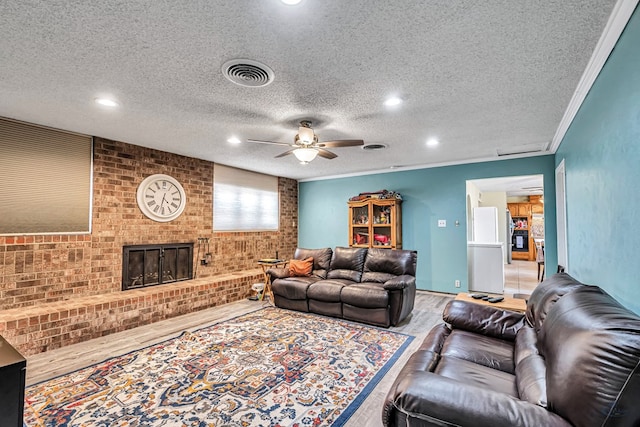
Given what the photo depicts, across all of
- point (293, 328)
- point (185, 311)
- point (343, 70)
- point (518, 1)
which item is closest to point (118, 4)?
point (343, 70)

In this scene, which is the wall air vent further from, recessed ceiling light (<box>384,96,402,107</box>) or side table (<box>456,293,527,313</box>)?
recessed ceiling light (<box>384,96,402,107</box>)

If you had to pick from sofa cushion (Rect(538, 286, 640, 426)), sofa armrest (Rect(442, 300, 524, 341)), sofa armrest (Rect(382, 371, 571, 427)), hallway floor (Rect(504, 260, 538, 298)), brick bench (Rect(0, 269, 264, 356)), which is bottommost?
hallway floor (Rect(504, 260, 538, 298))

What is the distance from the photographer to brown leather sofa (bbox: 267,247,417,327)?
12.6 feet

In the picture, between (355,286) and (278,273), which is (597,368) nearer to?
(355,286)

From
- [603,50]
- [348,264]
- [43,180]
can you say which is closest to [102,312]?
[43,180]

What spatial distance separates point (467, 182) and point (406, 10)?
184 inches

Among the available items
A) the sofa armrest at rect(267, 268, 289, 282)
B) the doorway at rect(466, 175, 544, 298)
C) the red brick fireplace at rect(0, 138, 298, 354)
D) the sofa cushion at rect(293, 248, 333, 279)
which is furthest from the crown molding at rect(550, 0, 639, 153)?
the red brick fireplace at rect(0, 138, 298, 354)

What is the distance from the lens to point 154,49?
2.04 m

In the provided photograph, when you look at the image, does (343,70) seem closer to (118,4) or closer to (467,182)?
(118,4)

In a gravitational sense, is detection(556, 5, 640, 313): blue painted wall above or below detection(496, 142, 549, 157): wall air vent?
below

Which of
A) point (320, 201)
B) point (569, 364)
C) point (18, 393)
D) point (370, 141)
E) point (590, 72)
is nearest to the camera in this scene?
point (569, 364)

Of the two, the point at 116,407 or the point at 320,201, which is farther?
the point at 320,201

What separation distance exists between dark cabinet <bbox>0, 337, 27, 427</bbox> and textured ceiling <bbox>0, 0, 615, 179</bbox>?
1.76 meters

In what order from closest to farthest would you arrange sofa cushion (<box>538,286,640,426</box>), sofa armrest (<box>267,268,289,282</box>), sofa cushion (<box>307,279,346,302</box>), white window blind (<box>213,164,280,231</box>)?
sofa cushion (<box>538,286,640,426</box>), sofa cushion (<box>307,279,346,302</box>), sofa armrest (<box>267,268,289,282</box>), white window blind (<box>213,164,280,231</box>)
